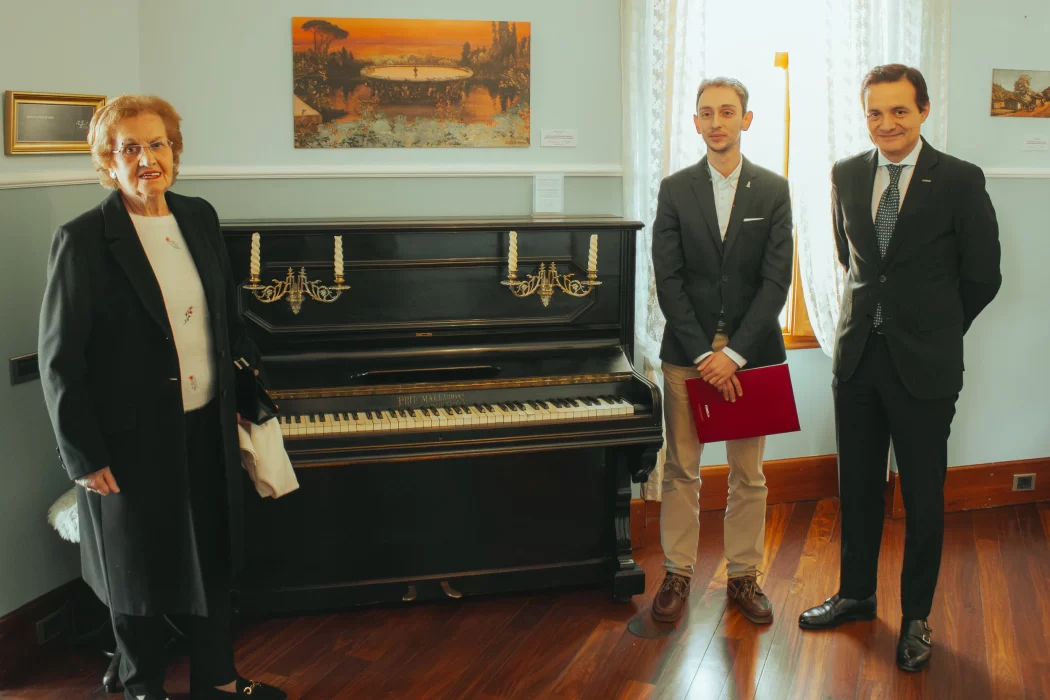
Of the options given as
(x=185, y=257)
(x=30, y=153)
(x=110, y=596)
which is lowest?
(x=110, y=596)

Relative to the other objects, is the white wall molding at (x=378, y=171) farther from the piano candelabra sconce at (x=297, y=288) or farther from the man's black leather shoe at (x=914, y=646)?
the man's black leather shoe at (x=914, y=646)

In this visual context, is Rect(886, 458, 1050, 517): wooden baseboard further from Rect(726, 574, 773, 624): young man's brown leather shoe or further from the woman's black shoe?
the woman's black shoe

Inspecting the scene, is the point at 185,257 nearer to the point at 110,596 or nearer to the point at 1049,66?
the point at 110,596

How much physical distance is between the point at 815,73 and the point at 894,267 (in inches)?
60.3

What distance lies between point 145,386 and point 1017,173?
3.63 meters

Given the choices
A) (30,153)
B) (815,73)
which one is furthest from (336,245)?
(815,73)

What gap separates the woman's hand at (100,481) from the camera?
233 centimetres

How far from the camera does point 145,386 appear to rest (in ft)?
7.86

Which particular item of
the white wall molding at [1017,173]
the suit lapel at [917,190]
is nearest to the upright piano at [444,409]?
the suit lapel at [917,190]

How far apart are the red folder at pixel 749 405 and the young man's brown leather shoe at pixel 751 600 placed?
21.7 inches

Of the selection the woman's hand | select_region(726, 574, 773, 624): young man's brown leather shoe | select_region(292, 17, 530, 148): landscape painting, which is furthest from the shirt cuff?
the woman's hand

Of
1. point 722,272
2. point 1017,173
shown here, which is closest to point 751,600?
point 722,272

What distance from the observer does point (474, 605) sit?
343cm

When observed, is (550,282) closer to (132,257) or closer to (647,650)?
(647,650)
